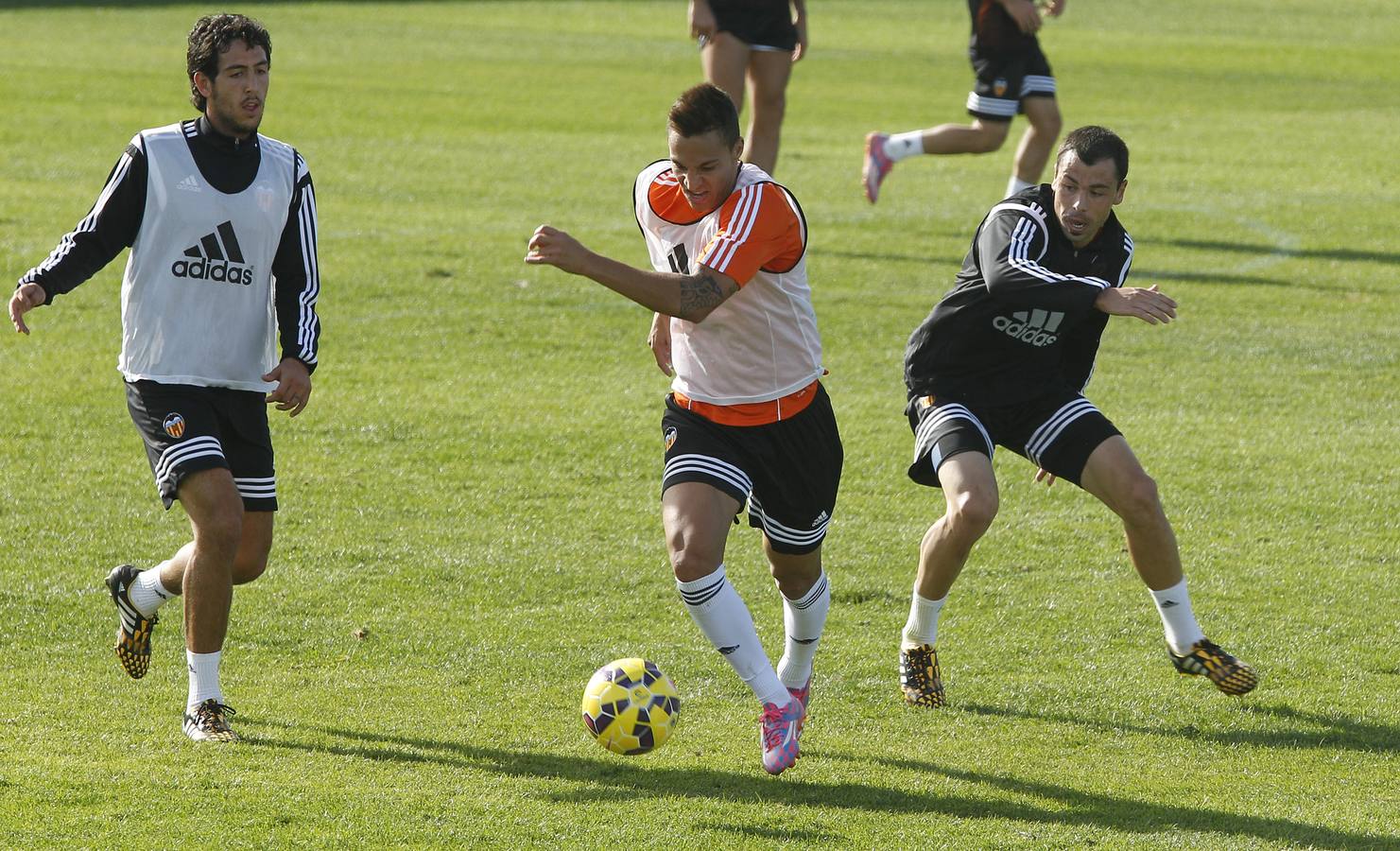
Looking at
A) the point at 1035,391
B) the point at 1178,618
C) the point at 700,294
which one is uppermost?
the point at 700,294

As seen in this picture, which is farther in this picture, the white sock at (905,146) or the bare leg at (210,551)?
the white sock at (905,146)

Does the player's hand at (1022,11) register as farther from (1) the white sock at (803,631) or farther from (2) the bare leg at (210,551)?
(2) the bare leg at (210,551)

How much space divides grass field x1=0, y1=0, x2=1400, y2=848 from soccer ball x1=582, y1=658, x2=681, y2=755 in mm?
138

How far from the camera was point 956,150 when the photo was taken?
13.2m

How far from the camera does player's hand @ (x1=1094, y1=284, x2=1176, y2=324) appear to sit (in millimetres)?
5145

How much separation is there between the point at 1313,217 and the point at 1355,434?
559 cm

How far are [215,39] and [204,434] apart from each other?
115 cm

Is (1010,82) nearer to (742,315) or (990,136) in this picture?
(990,136)

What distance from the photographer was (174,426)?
5.34 m

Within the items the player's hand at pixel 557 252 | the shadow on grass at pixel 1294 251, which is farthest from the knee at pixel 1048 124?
the player's hand at pixel 557 252

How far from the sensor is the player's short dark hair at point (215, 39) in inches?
211

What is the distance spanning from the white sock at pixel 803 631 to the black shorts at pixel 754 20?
24.3 ft

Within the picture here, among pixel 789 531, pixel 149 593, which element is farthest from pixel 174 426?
pixel 789 531

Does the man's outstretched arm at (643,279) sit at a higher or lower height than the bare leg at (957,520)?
higher
